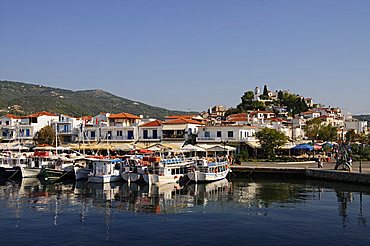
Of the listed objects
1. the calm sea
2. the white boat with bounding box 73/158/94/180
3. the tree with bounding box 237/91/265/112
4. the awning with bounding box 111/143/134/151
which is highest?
the tree with bounding box 237/91/265/112

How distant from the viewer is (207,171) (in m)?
47.2

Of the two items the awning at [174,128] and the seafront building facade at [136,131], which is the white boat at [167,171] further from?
the awning at [174,128]

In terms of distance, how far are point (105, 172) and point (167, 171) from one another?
6924 mm

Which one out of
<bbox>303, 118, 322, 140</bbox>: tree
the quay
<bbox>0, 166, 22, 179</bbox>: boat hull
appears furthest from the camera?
<bbox>303, 118, 322, 140</bbox>: tree

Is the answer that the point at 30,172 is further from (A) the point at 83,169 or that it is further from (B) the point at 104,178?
(B) the point at 104,178

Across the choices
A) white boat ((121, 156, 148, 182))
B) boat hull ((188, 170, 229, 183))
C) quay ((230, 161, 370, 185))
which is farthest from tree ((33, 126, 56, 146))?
boat hull ((188, 170, 229, 183))

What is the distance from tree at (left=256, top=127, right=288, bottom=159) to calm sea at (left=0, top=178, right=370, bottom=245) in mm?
14773

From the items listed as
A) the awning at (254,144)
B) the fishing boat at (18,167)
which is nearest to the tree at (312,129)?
the awning at (254,144)

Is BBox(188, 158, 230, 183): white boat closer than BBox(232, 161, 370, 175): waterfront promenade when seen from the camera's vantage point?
Yes

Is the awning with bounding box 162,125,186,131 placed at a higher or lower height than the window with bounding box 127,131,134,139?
higher

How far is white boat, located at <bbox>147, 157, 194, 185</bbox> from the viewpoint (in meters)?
44.7

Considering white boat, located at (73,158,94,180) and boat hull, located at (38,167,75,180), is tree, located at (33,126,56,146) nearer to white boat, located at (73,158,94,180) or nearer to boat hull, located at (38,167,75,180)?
white boat, located at (73,158,94,180)

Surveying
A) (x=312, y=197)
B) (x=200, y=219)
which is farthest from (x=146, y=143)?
(x=200, y=219)

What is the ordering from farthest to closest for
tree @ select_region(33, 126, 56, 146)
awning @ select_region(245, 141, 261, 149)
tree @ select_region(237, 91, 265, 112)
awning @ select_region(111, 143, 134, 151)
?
tree @ select_region(237, 91, 265, 112)
tree @ select_region(33, 126, 56, 146)
awning @ select_region(245, 141, 261, 149)
awning @ select_region(111, 143, 134, 151)
